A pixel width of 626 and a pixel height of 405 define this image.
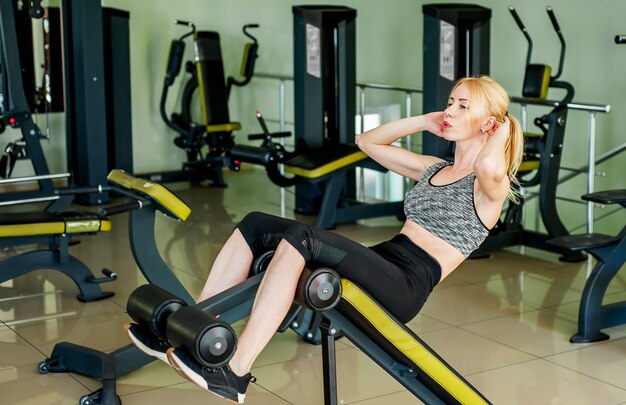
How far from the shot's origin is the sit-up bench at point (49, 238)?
434cm

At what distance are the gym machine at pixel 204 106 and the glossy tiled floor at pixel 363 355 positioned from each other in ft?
6.25

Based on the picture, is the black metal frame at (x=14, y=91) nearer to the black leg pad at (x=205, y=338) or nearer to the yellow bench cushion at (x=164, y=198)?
the yellow bench cushion at (x=164, y=198)

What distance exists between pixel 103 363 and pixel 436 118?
1.47 metres

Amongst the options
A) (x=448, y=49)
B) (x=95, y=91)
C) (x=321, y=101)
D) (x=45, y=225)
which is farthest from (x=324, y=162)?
(x=45, y=225)

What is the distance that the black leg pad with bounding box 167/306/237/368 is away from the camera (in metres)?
2.37

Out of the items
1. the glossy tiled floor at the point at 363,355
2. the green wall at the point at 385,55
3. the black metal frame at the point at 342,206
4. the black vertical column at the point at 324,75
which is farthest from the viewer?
the green wall at the point at 385,55

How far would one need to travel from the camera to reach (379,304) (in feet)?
8.92

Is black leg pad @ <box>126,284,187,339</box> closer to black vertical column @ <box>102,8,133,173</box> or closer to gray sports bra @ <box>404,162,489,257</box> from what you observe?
gray sports bra @ <box>404,162,489,257</box>

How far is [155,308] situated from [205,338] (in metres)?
0.26

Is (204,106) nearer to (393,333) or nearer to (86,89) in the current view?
(86,89)

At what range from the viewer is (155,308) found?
2.57 meters

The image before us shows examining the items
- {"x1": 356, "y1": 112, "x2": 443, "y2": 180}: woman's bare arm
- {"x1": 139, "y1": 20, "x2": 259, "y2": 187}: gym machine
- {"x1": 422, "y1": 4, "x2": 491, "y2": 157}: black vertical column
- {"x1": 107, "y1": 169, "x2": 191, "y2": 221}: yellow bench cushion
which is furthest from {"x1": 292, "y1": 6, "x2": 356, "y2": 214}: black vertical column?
{"x1": 356, "y1": 112, "x2": 443, "y2": 180}: woman's bare arm

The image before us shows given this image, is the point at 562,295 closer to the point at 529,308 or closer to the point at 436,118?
the point at 529,308

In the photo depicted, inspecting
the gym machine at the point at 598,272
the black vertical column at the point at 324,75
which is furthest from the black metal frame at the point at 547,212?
the black vertical column at the point at 324,75
